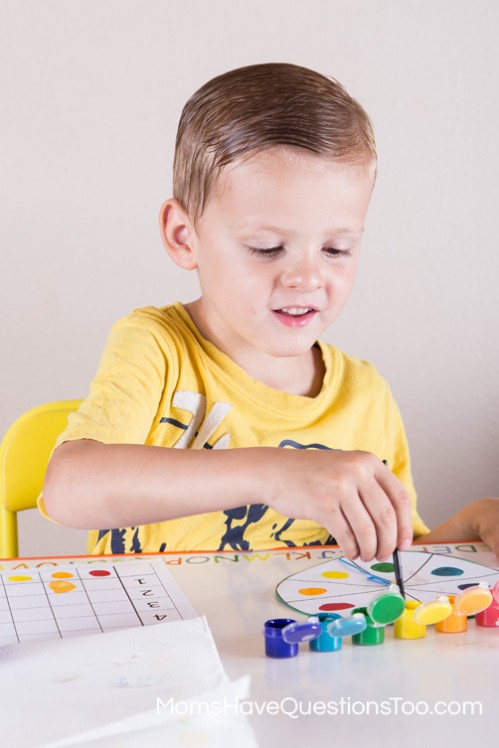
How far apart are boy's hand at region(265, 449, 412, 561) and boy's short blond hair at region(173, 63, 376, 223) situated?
0.34 meters

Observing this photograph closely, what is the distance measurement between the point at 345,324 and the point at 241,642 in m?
1.34

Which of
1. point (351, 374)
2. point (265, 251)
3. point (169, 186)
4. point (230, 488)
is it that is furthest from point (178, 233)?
point (169, 186)

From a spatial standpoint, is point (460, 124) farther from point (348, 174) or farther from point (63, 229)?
point (348, 174)

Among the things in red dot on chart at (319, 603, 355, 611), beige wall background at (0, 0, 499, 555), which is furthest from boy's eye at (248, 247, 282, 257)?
beige wall background at (0, 0, 499, 555)

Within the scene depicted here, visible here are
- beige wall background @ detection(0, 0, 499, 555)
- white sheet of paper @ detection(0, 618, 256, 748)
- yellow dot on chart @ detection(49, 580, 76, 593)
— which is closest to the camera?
white sheet of paper @ detection(0, 618, 256, 748)

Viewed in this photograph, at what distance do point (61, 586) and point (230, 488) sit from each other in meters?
0.14

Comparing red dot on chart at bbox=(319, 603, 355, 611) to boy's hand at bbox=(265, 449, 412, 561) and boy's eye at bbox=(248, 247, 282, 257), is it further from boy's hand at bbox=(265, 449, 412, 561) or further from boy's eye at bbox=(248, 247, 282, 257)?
boy's eye at bbox=(248, 247, 282, 257)

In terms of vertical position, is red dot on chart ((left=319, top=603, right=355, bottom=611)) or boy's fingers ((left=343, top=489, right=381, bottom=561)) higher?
boy's fingers ((left=343, top=489, right=381, bottom=561))

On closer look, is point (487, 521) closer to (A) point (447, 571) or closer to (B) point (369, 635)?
(A) point (447, 571)

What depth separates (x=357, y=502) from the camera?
24.1 inches

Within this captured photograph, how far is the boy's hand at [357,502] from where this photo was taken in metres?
0.61

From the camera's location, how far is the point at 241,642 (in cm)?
59

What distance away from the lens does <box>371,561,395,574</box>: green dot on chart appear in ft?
2.40

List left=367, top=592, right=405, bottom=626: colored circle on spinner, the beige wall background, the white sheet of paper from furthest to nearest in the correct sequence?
the beige wall background → left=367, top=592, right=405, bottom=626: colored circle on spinner → the white sheet of paper
